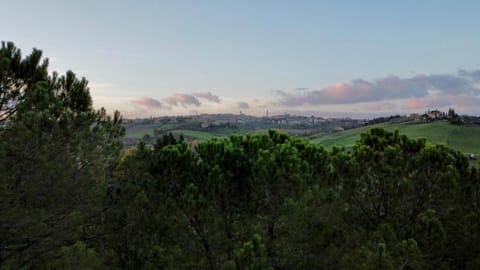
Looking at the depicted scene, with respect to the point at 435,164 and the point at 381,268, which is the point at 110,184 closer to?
the point at 381,268

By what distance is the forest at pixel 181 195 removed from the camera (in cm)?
948

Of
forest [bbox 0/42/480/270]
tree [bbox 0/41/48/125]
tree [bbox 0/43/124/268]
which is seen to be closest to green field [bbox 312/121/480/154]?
forest [bbox 0/42/480/270]

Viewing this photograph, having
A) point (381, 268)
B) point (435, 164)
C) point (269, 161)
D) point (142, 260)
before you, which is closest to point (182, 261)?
point (142, 260)

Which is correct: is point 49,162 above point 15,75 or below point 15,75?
below

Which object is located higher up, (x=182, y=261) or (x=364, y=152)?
(x=364, y=152)

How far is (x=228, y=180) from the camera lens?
11.2m

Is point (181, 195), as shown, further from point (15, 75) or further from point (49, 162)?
point (15, 75)

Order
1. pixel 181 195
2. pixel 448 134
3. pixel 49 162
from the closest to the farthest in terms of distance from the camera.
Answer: pixel 49 162
pixel 181 195
pixel 448 134

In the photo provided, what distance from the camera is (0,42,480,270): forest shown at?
9.48 metres

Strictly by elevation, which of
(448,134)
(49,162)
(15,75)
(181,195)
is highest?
(15,75)

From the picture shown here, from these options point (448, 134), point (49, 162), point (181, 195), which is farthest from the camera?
point (448, 134)

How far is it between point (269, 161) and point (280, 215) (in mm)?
1719

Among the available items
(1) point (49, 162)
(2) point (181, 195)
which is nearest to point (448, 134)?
(2) point (181, 195)

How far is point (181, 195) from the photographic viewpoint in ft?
36.2
